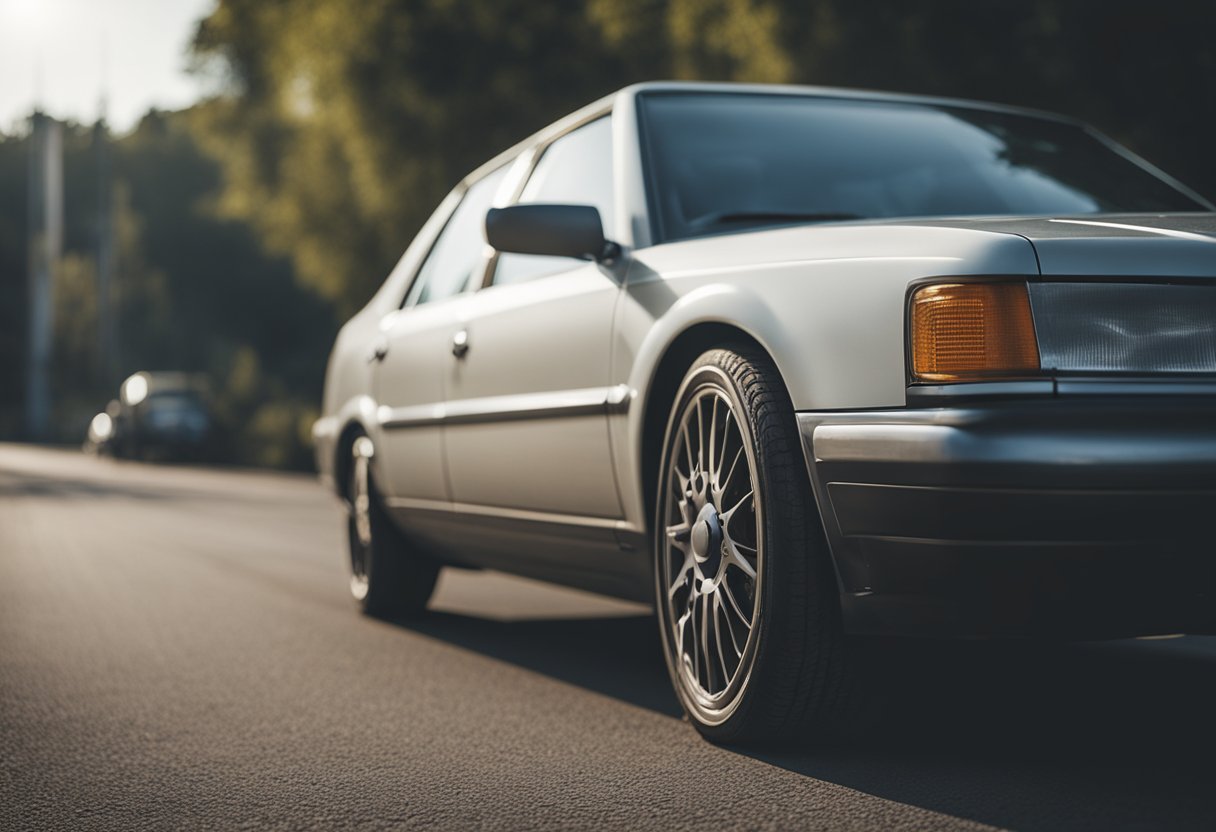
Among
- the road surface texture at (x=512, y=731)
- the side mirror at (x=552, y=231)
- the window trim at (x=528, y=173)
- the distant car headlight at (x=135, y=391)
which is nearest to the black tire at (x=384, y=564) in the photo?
the road surface texture at (x=512, y=731)

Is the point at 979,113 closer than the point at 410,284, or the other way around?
the point at 979,113

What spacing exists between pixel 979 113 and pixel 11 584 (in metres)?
5.19

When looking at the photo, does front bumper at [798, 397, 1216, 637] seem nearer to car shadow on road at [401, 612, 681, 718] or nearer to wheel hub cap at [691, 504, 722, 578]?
wheel hub cap at [691, 504, 722, 578]

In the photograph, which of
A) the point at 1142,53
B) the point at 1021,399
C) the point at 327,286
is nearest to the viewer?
the point at 1021,399

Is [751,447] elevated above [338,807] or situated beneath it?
elevated above

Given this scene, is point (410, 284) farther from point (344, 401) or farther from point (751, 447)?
point (751, 447)

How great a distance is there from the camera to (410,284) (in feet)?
20.6

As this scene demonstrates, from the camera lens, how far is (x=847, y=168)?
15.3 ft

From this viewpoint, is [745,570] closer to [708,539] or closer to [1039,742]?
[708,539]

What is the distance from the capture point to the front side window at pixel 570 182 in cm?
473

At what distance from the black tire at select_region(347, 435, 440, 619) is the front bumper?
3293 mm

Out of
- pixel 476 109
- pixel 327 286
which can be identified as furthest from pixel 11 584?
pixel 327 286

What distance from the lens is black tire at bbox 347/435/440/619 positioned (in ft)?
20.4

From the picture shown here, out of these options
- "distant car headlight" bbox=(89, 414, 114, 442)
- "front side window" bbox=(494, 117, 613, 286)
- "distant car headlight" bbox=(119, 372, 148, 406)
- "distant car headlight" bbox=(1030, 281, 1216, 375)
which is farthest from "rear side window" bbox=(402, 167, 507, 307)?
"distant car headlight" bbox=(89, 414, 114, 442)
